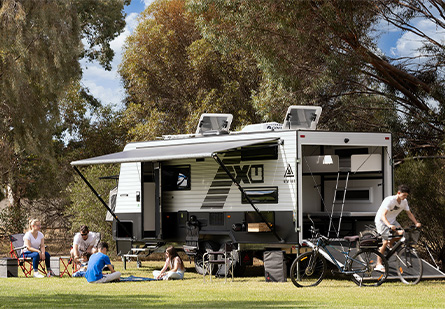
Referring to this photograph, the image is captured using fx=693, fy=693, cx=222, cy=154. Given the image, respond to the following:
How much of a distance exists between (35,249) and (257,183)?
4143 millimetres

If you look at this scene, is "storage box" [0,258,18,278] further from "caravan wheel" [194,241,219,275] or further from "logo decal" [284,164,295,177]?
"logo decal" [284,164,295,177]

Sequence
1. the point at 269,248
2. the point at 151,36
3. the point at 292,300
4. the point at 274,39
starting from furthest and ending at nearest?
the point at 151,36
the point at 274,39
the point at 269,248
the point at 292,300

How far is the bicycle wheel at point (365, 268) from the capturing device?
33.9 ft

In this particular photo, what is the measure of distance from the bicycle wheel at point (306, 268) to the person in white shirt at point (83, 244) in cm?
405

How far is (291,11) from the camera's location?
1423cm

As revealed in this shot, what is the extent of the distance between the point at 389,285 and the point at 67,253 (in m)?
12.5

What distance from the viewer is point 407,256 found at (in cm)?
1057

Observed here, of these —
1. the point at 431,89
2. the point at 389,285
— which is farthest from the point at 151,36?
the point at 389,285

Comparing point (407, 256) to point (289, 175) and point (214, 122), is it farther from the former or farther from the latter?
point (214, 122)

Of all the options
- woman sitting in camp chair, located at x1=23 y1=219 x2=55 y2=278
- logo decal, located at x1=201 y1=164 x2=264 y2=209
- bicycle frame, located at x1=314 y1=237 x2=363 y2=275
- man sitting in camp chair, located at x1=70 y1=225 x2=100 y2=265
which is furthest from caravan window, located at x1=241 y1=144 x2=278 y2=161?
woman sitting in camp chair, located at x1=23 y1=219 x2=55 y2=278

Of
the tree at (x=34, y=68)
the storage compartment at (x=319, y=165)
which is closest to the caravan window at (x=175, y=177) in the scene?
the storage compartment at (x=319, y=165)

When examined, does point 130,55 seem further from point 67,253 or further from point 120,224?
point 120,224

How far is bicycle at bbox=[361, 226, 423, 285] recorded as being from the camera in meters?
10.5

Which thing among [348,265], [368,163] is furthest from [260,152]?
[348,265]
